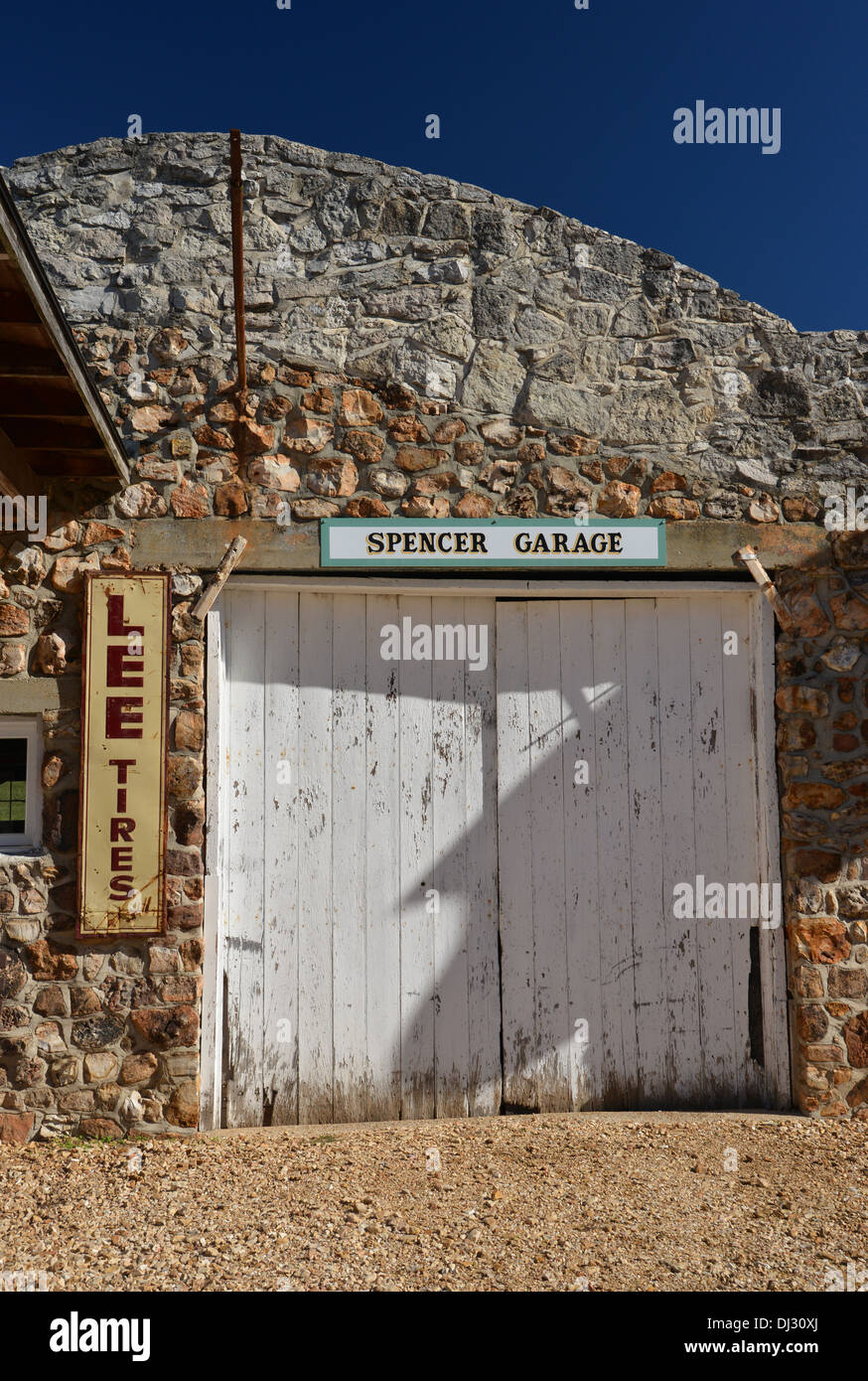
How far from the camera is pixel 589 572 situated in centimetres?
472

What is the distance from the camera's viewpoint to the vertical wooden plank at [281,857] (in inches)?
175

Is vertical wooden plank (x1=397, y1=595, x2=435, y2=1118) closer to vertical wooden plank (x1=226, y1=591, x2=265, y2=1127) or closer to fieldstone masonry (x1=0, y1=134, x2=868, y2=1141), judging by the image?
vertical wooden plank (x1=226, y1=591, x2=265, y2=1127)

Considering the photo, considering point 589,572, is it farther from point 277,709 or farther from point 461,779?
point 277,709

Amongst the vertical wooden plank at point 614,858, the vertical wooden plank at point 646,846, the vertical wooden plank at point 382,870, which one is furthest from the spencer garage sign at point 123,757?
the vertical wooden plank at point 646,846

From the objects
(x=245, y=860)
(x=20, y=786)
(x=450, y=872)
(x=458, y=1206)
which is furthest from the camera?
(x=450, y=872)

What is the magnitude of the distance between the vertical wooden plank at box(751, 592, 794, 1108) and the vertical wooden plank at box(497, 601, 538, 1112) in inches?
44.3

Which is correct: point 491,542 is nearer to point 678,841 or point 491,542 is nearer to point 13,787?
point 678,841

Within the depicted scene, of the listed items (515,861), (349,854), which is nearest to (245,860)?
(349,854)

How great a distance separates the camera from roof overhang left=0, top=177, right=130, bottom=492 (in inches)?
121

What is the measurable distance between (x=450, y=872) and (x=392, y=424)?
2.21m

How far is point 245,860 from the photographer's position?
452cm

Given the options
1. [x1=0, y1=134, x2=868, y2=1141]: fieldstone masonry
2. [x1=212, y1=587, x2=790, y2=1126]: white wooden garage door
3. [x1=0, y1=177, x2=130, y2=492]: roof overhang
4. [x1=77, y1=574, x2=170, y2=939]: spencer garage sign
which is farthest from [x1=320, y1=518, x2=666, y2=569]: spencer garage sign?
[x1=0, y1=177, x2=130, y2=492]: roof overhang

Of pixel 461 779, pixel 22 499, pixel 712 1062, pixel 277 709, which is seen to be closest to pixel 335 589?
pixel 277 709

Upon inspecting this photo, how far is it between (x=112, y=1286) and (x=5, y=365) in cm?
319
